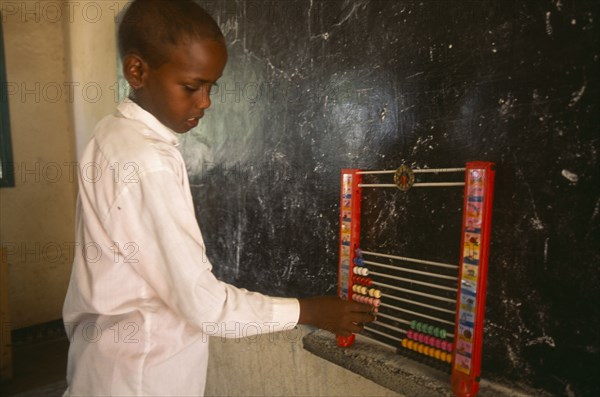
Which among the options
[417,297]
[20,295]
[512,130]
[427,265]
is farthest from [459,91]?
[20,295]

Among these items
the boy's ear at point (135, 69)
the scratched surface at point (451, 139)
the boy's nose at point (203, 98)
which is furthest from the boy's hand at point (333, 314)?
the boy's ear at point (135, 69)

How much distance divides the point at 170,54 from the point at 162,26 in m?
Answer: 0.06

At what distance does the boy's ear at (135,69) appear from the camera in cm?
99

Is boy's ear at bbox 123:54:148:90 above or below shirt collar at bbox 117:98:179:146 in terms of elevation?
above

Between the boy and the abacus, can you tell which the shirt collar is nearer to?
the boy

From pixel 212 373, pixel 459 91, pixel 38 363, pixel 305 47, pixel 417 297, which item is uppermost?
pixel 305 47

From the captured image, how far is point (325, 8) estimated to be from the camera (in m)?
1.60

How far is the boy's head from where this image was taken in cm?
94

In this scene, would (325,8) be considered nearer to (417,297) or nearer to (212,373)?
(417,297)

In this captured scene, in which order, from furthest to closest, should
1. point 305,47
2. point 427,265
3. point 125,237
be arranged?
point 305,47, point 427,265, point 125,237

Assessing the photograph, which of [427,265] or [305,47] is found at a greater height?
[305,47]

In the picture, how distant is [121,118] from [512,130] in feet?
3.37

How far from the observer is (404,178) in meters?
1.33

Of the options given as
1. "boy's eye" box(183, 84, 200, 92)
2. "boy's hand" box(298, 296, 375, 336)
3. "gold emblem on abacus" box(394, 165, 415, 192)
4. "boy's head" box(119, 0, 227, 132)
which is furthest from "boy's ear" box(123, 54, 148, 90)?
"gold emblem on abacus" box(394, 165, 415, 192)
